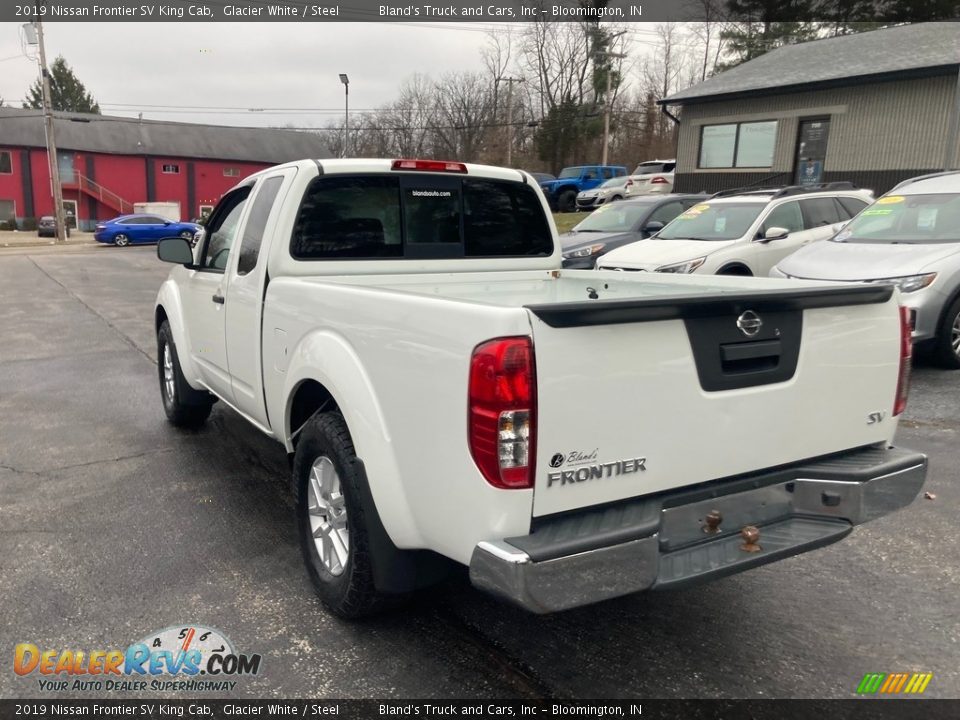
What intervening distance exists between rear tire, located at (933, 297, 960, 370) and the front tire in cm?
630

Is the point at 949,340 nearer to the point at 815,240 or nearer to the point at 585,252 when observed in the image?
the point at 815,240

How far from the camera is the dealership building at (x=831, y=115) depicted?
61.8 ft

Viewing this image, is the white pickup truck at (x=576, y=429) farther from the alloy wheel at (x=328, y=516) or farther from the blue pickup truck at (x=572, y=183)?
the blue pickup truck at (x=572, y=183)

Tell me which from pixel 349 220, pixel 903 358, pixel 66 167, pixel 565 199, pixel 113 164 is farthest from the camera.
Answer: pixel 113 164

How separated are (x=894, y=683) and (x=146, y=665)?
2.81 meters

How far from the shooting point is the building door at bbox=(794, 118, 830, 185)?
21312 millimetres

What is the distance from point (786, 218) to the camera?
401 inches

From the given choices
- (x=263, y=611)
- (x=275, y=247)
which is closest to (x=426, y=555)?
(x=263, y=611)

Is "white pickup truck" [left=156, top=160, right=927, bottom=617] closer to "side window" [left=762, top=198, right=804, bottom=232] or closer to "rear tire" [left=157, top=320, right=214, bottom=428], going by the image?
"rear tire" [left=157, top=320, right=214, bottom=428]

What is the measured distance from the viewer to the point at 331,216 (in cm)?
411

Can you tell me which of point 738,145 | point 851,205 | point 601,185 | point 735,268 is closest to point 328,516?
point 735,268

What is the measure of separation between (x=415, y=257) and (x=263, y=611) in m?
2.06

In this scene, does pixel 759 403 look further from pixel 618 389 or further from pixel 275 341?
pixel 275 341

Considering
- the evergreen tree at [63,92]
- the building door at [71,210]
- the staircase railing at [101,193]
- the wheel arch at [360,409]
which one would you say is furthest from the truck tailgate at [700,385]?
the evergreen tree at [63,92]
